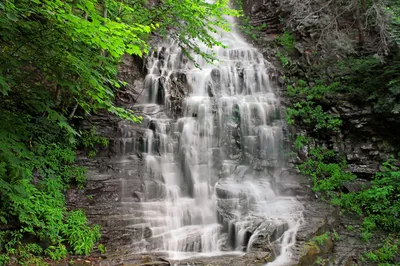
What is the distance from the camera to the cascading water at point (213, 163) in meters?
6.12

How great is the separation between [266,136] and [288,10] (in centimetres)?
941

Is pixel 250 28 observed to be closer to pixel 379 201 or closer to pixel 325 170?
pixel 325 170

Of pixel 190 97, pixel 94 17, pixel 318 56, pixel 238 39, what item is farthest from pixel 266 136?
pixel 238 39

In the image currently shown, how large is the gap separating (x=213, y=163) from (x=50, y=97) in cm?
572

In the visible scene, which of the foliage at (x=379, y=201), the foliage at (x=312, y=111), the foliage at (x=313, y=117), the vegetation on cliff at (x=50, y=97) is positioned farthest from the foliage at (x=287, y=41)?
the foliage at (x=379, y=201)

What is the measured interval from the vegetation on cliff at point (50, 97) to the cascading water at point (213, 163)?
1.70 metres

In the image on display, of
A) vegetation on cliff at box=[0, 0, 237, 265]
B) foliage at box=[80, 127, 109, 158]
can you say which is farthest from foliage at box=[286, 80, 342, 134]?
foliage at box=[80, 127, 109, 158]

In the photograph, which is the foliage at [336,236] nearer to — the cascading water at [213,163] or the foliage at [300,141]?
the cascading water at [213,163]

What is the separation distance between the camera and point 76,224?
18.5ft

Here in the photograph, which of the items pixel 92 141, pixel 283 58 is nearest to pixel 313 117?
pixel 283 58

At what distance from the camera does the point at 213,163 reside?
29.3ft

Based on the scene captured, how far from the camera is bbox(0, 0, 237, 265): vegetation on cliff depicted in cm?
338

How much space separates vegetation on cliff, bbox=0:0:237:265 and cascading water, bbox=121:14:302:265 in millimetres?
1699

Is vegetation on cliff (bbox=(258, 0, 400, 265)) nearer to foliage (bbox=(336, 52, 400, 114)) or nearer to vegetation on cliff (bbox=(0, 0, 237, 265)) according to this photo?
foliage (bbox=(336, 52, 400, 114))
